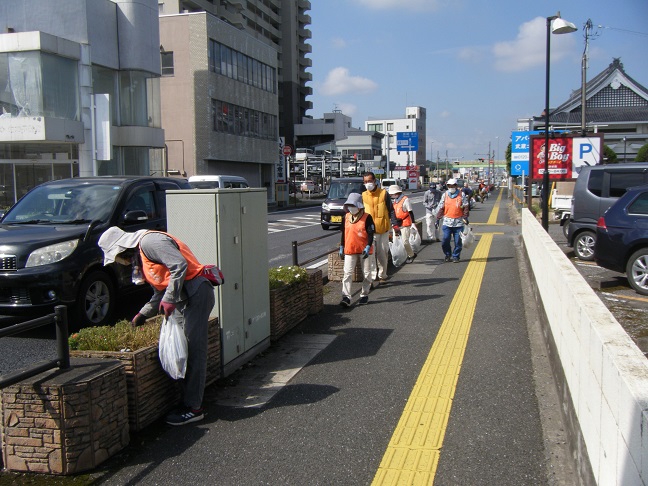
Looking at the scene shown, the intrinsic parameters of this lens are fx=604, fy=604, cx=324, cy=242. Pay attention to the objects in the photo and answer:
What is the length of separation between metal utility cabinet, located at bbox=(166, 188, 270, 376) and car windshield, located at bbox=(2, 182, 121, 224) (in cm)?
265

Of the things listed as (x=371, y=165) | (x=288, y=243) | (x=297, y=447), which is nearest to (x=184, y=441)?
(x=297, y=447)

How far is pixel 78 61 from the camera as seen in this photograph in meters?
27.0

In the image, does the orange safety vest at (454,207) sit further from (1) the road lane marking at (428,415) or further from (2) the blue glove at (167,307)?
(2) the blue glove at (167,307)

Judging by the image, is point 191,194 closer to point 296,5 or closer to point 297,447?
point 297,447

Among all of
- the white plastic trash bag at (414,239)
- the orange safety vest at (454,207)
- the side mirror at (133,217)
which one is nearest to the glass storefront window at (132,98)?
the white plastic trash bag at (414,239)

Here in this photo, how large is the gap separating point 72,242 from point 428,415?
464cm

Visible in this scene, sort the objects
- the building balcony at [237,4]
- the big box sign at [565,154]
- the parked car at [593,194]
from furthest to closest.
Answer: the building balcony at [237,4], the big box sign at [565,154], the parked car at [593,194]

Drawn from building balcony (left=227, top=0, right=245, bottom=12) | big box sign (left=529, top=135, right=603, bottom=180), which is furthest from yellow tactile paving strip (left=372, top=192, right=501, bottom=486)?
building balcony (left=227, top=0, right=245, bottom=12)

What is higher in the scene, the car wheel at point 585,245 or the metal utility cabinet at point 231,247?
the metal utility cabinet at point 231,247

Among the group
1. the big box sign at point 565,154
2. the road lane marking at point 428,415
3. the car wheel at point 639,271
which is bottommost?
the road lane marking at point 428,415

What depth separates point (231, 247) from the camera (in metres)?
5.55

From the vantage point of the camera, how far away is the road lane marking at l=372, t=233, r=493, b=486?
3828mm

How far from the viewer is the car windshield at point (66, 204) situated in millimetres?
7840

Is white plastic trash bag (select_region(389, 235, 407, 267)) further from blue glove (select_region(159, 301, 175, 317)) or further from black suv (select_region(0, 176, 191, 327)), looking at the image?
blue glove (select_region(159, 301, 175, 317))
